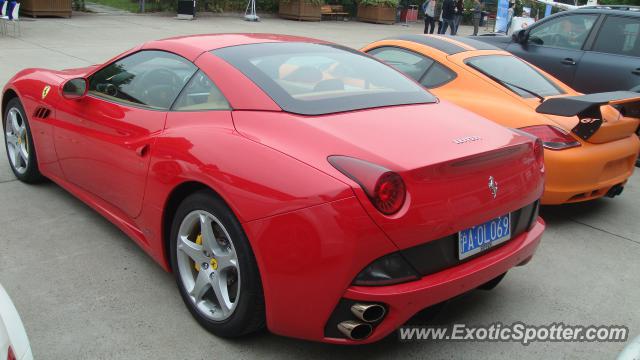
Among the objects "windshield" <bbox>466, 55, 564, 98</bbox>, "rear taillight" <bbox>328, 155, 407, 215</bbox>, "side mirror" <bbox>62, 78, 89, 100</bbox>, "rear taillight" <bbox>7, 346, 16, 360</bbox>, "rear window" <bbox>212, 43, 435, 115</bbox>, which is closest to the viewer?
"rear taillight" <bbox>7, 346, 16, 360</bbox>

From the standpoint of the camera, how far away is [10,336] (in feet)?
6.06

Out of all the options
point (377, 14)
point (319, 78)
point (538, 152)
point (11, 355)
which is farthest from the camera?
point (377, 14)

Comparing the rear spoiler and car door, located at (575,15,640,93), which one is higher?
car door, located at (575,15,640,93)

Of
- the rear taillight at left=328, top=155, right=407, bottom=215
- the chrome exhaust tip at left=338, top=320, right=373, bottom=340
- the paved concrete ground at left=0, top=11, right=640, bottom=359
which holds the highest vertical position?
the rear taillight at left=328, top=155, right=407, bottom=215

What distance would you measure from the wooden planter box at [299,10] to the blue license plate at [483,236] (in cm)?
2035

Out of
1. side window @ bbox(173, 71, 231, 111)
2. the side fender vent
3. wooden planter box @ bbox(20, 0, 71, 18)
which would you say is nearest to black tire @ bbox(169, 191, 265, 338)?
side window @ bbox(173, 71, 231, 111)

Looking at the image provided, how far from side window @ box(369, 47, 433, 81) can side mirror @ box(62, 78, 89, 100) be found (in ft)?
9.42

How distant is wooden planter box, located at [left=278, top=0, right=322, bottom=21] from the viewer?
2211 cm

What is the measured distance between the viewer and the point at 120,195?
3.50 meters

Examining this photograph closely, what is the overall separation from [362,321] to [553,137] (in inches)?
112

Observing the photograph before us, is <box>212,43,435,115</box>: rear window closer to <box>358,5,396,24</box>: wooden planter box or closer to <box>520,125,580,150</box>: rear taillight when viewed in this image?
<box>520,125,580,150</box>: rear taillight

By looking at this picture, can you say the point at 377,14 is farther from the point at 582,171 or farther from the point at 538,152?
the point at 538,152

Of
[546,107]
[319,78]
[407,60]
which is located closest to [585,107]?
[546,107]

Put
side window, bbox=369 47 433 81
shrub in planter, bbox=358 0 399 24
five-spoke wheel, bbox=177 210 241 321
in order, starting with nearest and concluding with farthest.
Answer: five-spoke wheel, bbox=177 210 241 321
side window, bbox=369 47 433 81
shrub in planter, bbox=358 0 399 24
